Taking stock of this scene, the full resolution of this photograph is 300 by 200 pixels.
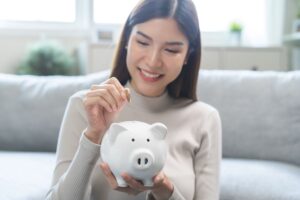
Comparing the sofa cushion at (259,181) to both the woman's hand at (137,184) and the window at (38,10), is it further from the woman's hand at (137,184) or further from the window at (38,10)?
the window at (38,10)

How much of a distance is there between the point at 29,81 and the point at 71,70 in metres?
1.09

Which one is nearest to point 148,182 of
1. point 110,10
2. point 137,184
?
point 137,184

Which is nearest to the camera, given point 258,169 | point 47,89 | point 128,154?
point 128,154

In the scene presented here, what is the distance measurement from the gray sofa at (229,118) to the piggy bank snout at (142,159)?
0.75 meters

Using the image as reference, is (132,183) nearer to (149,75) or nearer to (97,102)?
(97,102)

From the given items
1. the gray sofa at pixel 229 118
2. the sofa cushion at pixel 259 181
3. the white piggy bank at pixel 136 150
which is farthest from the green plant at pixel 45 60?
the white piggy bank at pixel 136 150

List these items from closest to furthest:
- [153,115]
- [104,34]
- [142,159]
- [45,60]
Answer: [142,159] → [153,115] → [45,60] → [104,34]

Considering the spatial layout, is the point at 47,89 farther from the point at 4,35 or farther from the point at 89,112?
the point at 4,35

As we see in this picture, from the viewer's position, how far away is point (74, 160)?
91 cm

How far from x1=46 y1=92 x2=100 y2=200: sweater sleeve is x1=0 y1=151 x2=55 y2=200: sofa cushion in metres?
0.27

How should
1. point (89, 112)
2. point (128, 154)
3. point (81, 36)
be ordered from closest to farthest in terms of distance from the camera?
point (128, 154) → point (89, 112) → point (81, 36)

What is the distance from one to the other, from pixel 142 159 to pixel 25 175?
Answer: 741 millimetres

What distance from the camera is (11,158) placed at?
1.57 m

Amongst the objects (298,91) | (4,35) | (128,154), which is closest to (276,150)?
(298,91)
